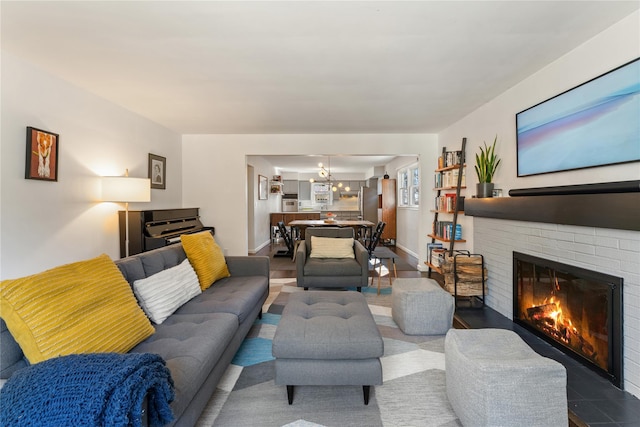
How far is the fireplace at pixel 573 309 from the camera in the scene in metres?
1.90

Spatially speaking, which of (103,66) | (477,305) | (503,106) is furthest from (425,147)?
(103,66)

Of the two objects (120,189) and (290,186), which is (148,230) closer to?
(120,189)

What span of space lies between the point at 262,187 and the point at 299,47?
5.93m

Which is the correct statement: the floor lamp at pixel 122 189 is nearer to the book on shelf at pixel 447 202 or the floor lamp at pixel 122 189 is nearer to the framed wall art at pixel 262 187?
the book on shelf at pixel 447 202

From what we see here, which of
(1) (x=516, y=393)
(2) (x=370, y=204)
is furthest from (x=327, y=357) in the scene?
(2) (x=370, y=204)

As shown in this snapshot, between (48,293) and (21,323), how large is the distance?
0.14 metres

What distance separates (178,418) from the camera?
124 cm

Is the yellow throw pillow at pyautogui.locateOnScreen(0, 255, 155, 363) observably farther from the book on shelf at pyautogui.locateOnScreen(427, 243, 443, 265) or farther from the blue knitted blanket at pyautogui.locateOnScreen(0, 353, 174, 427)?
the book on shelf at pyautogui.locateOnScreen(427, 243, 443, 265)

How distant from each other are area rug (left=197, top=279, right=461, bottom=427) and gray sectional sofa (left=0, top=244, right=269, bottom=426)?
210mm

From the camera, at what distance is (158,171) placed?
14.9 feet

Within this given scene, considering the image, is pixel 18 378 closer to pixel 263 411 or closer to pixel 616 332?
pixel 263 411

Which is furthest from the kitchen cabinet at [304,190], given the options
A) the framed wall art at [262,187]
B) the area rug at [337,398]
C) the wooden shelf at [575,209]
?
the area rug at [337,398]

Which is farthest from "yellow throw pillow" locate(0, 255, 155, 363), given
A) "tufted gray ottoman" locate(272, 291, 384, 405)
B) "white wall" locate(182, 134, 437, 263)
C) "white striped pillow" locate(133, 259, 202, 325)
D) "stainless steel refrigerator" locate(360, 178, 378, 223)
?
"stainless steel refrigerator" locate(360, 178, 378, 223)

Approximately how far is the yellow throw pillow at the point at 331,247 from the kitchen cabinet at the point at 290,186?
7037mm
